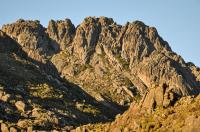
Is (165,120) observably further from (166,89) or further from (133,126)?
(166,89)

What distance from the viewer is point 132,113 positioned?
150000 millimetres

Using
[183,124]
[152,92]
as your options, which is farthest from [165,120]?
[152,92]

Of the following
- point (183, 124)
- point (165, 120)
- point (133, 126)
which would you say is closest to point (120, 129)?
point (133, 126)

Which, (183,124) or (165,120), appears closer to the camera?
(183,124)

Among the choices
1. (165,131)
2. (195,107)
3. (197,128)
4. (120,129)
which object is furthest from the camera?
(120,129)

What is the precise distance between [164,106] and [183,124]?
38.1m

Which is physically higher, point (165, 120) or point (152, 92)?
point (152, 92)

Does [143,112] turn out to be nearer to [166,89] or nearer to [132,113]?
[132,113]

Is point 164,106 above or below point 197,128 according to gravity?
above

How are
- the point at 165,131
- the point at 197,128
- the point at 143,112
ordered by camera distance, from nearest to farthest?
the point at 197,128 → the point at 165,131 → the point at 143,112

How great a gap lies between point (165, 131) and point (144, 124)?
11.7 m

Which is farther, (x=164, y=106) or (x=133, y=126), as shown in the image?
(x=164, y=106)

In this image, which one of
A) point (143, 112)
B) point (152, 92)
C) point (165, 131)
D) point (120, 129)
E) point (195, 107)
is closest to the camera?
point (165, 131)

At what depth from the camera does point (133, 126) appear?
425 feet
